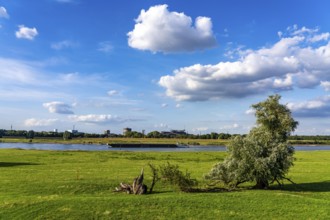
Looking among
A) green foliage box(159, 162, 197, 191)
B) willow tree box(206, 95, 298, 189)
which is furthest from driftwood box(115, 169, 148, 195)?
willow tree box(206, 95, 298, 189)

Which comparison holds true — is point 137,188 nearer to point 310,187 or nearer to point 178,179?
point 178,179

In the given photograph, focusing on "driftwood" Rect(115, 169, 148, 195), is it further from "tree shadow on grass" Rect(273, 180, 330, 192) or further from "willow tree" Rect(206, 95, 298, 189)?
"tree shadow on grass" Rect(273, 180, 330, 192)

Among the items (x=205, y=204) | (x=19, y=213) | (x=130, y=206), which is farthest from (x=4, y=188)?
(x=205, y=204)

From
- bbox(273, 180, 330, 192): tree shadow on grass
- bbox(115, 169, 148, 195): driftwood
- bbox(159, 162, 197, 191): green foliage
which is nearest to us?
bbox(115, 169, 148, 195): driftwood

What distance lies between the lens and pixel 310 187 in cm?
3127

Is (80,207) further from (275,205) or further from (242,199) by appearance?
(275,205)

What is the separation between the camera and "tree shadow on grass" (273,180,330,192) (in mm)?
29489

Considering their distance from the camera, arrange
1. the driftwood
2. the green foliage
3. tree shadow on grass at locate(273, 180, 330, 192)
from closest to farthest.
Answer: the driftwood < the green foliage < tree shadow on grass at locate(273, 180, 330, 192)

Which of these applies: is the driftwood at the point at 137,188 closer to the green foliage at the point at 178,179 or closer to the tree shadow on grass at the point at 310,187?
the green foliage at the point at 178,179

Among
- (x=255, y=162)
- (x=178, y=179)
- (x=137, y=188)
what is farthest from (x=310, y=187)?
(x=137, y=188)

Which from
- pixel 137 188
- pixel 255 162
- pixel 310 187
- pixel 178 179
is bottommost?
pixel 310 187

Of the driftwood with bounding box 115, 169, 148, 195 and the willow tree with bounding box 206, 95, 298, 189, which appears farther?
the willow tree with bounding box 206, 95, 298, 189

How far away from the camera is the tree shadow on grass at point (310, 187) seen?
29.5 meters

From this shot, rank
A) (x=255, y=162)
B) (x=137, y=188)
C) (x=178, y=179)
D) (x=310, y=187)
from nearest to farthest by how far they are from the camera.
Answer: (x=137, y=188), (x=178, y=179), (x=255, y=162), (x=310, y=187)
